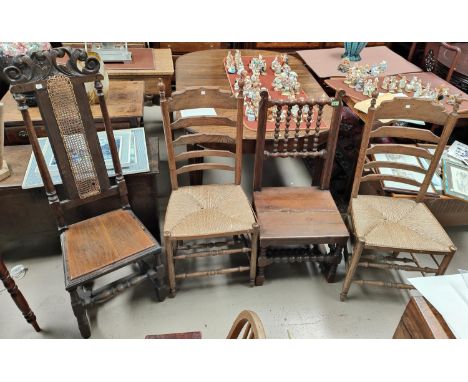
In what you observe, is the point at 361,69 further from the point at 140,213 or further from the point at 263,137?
the point at 140,213

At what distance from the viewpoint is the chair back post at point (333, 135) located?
1.83 meters

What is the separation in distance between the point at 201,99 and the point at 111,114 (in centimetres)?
70

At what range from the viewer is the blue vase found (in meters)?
3.04

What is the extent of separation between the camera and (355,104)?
2.43 m

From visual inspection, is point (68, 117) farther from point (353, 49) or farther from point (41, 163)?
point (353, 49)

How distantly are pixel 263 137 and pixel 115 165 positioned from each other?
0.79m

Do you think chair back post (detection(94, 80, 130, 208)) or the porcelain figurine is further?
the porcelain figurine

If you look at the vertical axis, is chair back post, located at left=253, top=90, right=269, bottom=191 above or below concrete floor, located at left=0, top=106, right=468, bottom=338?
above

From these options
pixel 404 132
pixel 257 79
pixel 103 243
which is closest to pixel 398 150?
pixel 404 132

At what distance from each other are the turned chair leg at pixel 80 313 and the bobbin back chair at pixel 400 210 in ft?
4.50

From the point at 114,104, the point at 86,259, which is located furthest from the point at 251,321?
the point at 114,104

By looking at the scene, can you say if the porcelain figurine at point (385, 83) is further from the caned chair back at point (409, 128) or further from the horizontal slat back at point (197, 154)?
the horizontal slat back at point (197, 154)

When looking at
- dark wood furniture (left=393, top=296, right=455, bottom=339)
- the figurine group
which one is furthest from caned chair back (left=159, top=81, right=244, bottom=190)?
dark wood furniture (left=393, top=296, right=455, bottom=339)

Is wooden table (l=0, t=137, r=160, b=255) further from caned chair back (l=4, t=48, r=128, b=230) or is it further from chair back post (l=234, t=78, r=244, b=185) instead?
chair back post (l=234, t=78, r=244, b=185)
